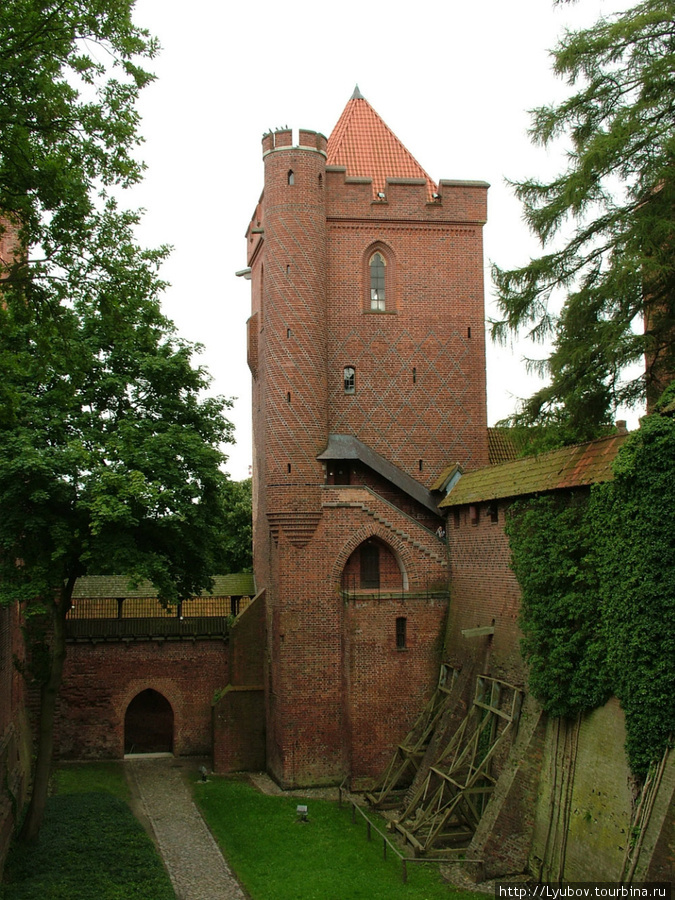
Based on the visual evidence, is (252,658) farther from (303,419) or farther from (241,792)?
(303,419)

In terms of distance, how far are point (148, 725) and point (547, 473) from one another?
55.9 ft

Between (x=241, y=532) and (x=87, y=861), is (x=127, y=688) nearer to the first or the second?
(x=87, y=861)

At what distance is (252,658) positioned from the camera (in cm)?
2378

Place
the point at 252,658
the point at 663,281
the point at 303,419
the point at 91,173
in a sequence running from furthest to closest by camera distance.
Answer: the point at 252,658 → the point at 303,419 → the point at 663,281 → the point at 91,173

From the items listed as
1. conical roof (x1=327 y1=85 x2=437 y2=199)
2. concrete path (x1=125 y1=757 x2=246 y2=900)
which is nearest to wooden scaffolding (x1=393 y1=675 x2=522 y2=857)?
concrete path (x1=125 y1=757 x2=246 y2=900)

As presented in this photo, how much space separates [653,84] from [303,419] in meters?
11.3

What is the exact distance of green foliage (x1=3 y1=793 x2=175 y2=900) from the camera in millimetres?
13320

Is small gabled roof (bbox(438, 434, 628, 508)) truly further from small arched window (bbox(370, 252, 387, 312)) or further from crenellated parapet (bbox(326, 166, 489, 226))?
crenellated parapet (bbox(326, 166, 489, 226))

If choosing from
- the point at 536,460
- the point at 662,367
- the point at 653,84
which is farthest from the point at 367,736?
the point at 653,84

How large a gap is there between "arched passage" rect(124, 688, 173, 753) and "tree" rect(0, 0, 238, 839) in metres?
5.67

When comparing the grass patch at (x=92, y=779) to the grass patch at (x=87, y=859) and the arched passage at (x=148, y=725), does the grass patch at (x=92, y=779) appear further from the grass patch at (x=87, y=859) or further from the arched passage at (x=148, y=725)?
the arched passage at (x=148, y=725)

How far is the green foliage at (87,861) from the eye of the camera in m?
13.3

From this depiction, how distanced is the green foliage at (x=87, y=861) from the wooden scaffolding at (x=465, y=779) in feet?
15.8

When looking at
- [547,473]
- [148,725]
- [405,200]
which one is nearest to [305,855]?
[547,473]
